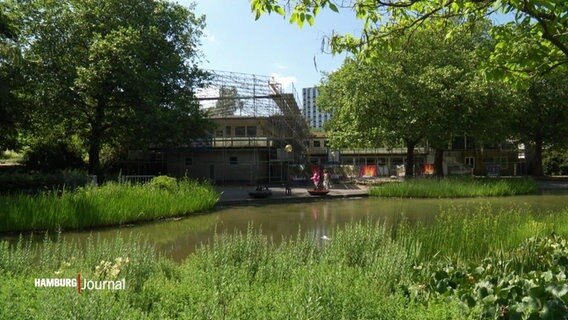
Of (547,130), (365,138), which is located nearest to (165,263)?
(365,138)

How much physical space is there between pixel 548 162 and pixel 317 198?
122ft

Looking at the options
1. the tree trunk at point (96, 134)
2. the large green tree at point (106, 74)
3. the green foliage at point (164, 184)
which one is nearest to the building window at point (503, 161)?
the large green tree at point (106, 74)

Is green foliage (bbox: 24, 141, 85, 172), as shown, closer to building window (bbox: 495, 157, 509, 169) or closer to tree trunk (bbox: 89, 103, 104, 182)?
tree trunk (bbox: 89, 103, 104, 182)

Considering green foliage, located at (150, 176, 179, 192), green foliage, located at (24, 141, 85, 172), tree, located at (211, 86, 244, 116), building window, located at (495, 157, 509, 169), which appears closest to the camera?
green foliage, located at (150, 176, 179, 192)

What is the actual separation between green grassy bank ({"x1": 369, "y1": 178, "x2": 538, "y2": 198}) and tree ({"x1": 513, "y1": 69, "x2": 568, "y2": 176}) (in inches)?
459

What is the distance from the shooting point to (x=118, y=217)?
14.1 metres

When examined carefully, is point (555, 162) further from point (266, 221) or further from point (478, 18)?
point (478, 18)

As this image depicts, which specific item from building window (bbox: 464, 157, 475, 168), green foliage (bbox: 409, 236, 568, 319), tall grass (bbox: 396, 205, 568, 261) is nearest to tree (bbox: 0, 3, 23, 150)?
tall grass (bbox: 396, 205, 568, 261)

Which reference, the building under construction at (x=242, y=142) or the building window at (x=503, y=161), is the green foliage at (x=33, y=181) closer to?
the building under construction at (x=242, y=142)

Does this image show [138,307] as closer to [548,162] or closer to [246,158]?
[246,158]

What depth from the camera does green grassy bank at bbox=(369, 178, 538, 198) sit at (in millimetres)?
24422

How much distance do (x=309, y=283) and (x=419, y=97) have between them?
2719 cm

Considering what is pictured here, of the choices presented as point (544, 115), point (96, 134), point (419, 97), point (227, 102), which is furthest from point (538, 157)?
point (96, 134)

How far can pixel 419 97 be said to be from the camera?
96.2ft
